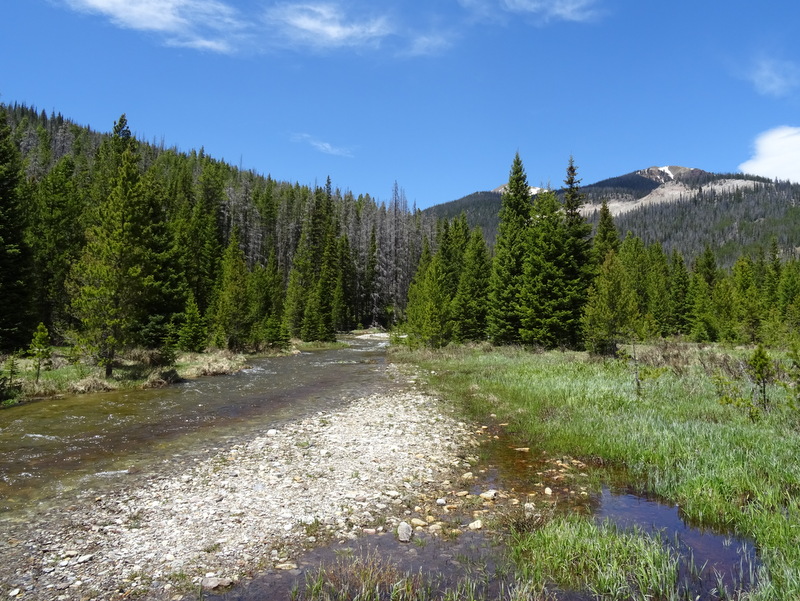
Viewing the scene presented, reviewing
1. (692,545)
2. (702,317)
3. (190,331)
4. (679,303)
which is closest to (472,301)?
(190,331)

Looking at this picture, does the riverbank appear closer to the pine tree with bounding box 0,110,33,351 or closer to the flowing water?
the flowing water

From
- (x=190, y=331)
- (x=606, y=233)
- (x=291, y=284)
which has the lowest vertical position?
(x=190, y=331)

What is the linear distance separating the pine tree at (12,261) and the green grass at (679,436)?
25888 millimetres

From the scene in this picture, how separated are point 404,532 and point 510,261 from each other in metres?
32.9

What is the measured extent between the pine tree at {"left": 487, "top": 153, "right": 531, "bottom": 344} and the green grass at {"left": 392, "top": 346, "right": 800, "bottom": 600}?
13579mm

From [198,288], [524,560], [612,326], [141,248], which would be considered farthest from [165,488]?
[198,288]

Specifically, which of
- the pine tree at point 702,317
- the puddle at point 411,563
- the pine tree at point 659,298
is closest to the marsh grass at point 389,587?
the puddle at point 411,563

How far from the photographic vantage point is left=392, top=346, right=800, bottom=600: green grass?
266 inches

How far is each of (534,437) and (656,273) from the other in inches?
2552

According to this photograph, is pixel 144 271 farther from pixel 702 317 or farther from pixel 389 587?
pixel 702 317

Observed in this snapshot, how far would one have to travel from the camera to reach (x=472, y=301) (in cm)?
4406

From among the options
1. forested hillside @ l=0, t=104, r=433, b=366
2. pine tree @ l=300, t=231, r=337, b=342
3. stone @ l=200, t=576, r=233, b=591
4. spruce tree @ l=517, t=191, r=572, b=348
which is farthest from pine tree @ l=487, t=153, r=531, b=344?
stone @ l=200, t=576, r=233, b=591

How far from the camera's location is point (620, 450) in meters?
10.6

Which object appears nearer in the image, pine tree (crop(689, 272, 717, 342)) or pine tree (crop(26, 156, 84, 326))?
pine tree (crop(26, 156, 84, 326))
